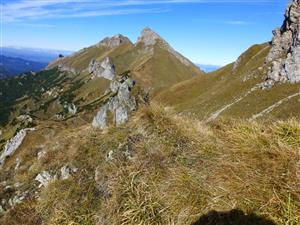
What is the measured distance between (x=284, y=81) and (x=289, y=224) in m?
78.5

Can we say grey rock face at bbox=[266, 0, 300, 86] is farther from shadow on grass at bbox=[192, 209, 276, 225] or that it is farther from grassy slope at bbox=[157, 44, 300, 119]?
shadow on grass at bbox=[192, 209, 276, 225]

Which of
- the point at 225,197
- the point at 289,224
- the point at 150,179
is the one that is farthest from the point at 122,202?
the point at 289,224

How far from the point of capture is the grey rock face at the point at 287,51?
261ft

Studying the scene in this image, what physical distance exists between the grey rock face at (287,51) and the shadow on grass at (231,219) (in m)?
76.1

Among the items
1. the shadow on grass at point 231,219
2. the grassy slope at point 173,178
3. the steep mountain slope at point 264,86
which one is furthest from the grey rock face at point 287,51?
the shadow on grass at point 231,219

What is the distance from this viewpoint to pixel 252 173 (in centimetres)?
713

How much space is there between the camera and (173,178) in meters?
7.74

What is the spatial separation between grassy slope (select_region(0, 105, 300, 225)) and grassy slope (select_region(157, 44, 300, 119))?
1475 inches

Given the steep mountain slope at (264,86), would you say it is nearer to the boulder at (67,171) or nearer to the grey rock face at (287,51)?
the grey rock face at (287,51)

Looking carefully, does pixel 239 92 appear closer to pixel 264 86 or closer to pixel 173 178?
pixel 264 86

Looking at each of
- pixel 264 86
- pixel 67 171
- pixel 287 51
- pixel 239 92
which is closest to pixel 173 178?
pixel 67 171

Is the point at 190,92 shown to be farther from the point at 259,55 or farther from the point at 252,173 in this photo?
the point at 252,173

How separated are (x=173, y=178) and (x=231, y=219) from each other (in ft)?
5.04

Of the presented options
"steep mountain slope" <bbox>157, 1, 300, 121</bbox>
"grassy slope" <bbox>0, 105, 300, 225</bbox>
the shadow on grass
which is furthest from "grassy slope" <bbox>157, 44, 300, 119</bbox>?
the shadow on grass
